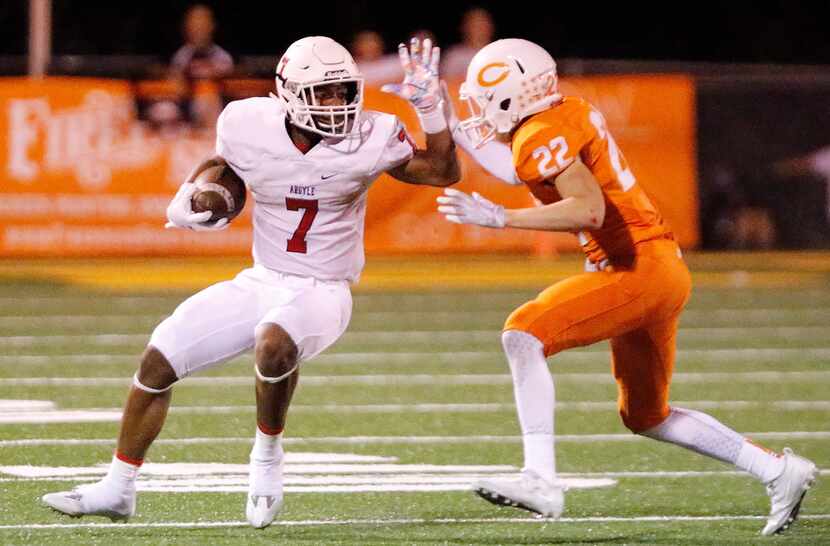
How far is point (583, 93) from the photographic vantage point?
11508 mm

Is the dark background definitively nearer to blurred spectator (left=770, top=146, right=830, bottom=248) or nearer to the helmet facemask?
blurred spectator (left=770, top=146, right=830, bottom=248)

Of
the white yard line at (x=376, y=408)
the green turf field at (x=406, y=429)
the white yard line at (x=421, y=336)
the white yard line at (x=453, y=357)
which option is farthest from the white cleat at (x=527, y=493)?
the white yard line at (x=421, y=336)

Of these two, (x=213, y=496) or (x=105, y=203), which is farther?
(x=105, y=203)

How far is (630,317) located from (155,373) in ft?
4.06

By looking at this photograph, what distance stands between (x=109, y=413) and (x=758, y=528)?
8.95 feet

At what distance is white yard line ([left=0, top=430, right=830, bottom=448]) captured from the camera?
6.02m

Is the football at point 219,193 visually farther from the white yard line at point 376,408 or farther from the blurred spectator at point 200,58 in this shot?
the blurred spectator at point 200,58

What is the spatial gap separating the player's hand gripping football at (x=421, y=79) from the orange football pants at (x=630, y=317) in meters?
0.60

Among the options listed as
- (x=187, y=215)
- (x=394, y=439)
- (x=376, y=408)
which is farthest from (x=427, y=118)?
(x=376, y=408)

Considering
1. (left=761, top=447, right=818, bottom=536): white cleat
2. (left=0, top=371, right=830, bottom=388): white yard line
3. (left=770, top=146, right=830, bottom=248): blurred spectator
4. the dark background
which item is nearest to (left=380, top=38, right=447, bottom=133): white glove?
(left=761, top=447, right=818, bottom=536): white cleat

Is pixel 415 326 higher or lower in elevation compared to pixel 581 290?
lower

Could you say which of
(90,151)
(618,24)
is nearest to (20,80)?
(90,151)

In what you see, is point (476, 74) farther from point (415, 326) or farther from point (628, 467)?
point (415, 326)

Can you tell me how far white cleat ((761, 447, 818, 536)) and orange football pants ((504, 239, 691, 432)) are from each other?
354mm
